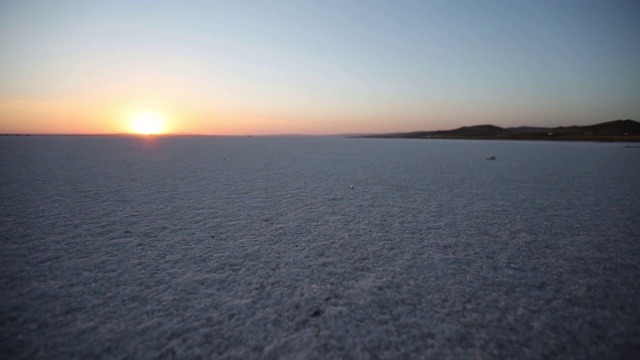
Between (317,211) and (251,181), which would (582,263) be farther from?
(251,181)

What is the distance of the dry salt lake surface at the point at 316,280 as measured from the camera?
72.5 inches

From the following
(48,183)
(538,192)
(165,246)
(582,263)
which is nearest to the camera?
(582,263)

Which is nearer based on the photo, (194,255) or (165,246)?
(194,255)

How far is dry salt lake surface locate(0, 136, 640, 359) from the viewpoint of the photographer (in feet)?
6.04

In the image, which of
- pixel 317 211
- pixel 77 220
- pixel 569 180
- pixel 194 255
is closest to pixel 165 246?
pixel 194 255

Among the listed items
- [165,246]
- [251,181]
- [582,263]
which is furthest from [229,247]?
[251,181]

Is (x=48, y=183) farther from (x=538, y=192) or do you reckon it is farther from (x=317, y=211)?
(x=538, y=192)

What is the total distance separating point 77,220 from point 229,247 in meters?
2.82

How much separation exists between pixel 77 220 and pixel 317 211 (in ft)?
12.6

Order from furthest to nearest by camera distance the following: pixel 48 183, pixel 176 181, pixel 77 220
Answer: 1. pixel 176 181
2. pixel 48 183
3. pixel 77 220

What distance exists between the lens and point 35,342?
179 cm

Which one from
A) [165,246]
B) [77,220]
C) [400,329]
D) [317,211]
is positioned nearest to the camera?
[400,329]

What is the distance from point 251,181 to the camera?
7965 millimetres

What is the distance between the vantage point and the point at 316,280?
2.59 m
